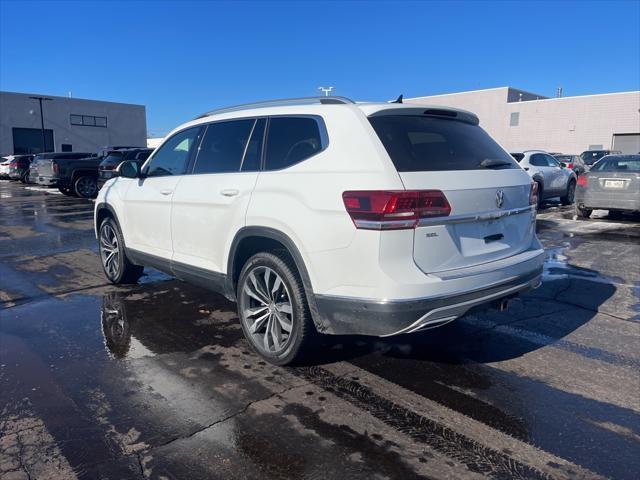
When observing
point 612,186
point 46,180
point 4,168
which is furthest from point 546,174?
point 4,168

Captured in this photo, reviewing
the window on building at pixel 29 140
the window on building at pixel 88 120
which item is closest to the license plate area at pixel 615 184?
the window on building at pixel 29 140

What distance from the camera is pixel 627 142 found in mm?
39312

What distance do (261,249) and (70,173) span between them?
62.0ft

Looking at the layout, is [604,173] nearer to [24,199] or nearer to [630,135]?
[24,199]

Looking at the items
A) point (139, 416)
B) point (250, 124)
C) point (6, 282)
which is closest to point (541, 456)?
point (139, 416)

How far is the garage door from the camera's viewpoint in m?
38.9

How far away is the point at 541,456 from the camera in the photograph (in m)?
2.71

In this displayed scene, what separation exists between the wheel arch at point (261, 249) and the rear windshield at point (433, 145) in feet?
3.07

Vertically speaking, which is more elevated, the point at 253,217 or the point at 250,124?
the point at 250,124

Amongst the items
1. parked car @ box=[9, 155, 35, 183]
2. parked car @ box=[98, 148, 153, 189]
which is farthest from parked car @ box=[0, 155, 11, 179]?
parked car @ box=[98, 148, 153, 189]

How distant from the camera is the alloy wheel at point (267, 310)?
3.78 m

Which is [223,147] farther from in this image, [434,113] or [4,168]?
[4,168]

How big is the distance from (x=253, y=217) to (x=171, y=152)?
194 cm

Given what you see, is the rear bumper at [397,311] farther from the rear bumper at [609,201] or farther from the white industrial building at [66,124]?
A: the white industrial building at [66,124]
